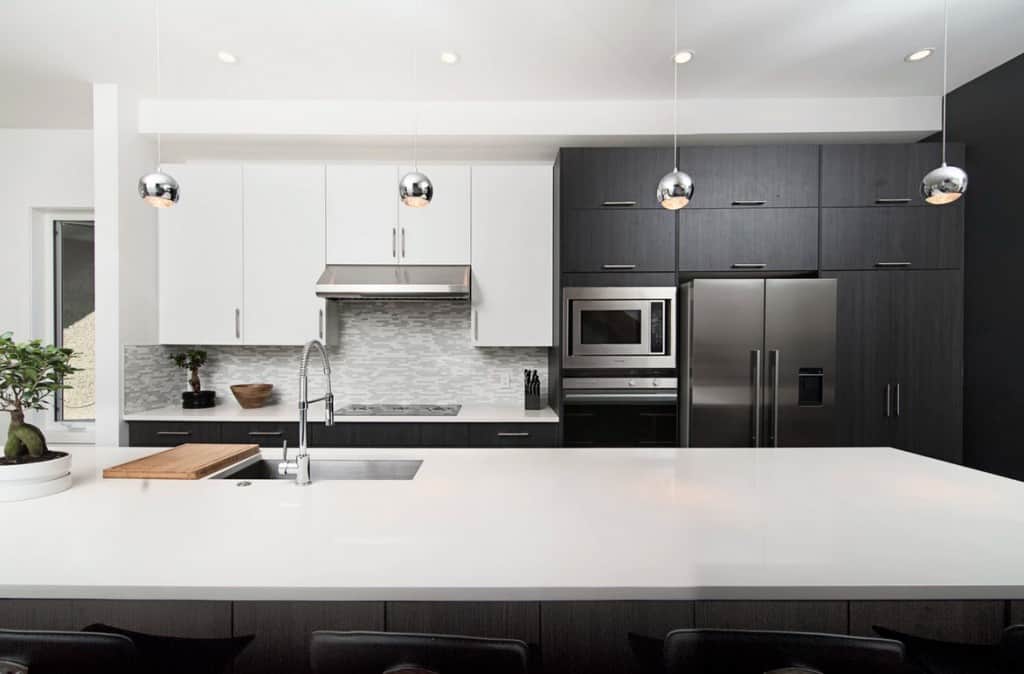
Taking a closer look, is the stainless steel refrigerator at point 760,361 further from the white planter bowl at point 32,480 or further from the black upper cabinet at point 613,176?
the white planter bowl at point 32,480

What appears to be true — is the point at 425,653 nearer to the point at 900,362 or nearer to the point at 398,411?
the point at 398,411

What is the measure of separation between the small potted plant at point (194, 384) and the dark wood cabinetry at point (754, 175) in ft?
11.0

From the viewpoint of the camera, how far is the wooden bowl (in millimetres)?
3244

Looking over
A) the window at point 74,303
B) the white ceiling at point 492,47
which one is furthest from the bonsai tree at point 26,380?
the window at point 74,303

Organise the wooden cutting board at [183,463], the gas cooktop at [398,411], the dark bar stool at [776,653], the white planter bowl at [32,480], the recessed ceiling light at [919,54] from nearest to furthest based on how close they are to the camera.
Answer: the dark bar stool at [776,653]
the white planter bowl at [32,480]
the wooden cutting board at [183,463]
the recessed ceiling light at [919,54]
the gas cooktop at [398,411]

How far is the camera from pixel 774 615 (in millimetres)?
1208

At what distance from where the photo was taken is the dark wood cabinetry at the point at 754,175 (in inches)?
119

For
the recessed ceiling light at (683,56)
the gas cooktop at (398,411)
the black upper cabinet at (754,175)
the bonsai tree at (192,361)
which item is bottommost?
the gas cooktop at (398,411)

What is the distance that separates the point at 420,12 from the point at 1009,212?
3.29 metres

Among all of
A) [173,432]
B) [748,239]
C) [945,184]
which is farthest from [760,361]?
[173,432]

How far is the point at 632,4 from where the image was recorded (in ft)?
7.36

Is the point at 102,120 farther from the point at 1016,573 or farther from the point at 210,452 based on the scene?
the point at 1016,573

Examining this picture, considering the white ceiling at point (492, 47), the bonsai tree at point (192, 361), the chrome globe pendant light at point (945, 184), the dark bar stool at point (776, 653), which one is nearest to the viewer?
the dark bar stool at point (776, 653)

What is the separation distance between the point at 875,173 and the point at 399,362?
10.8ft
